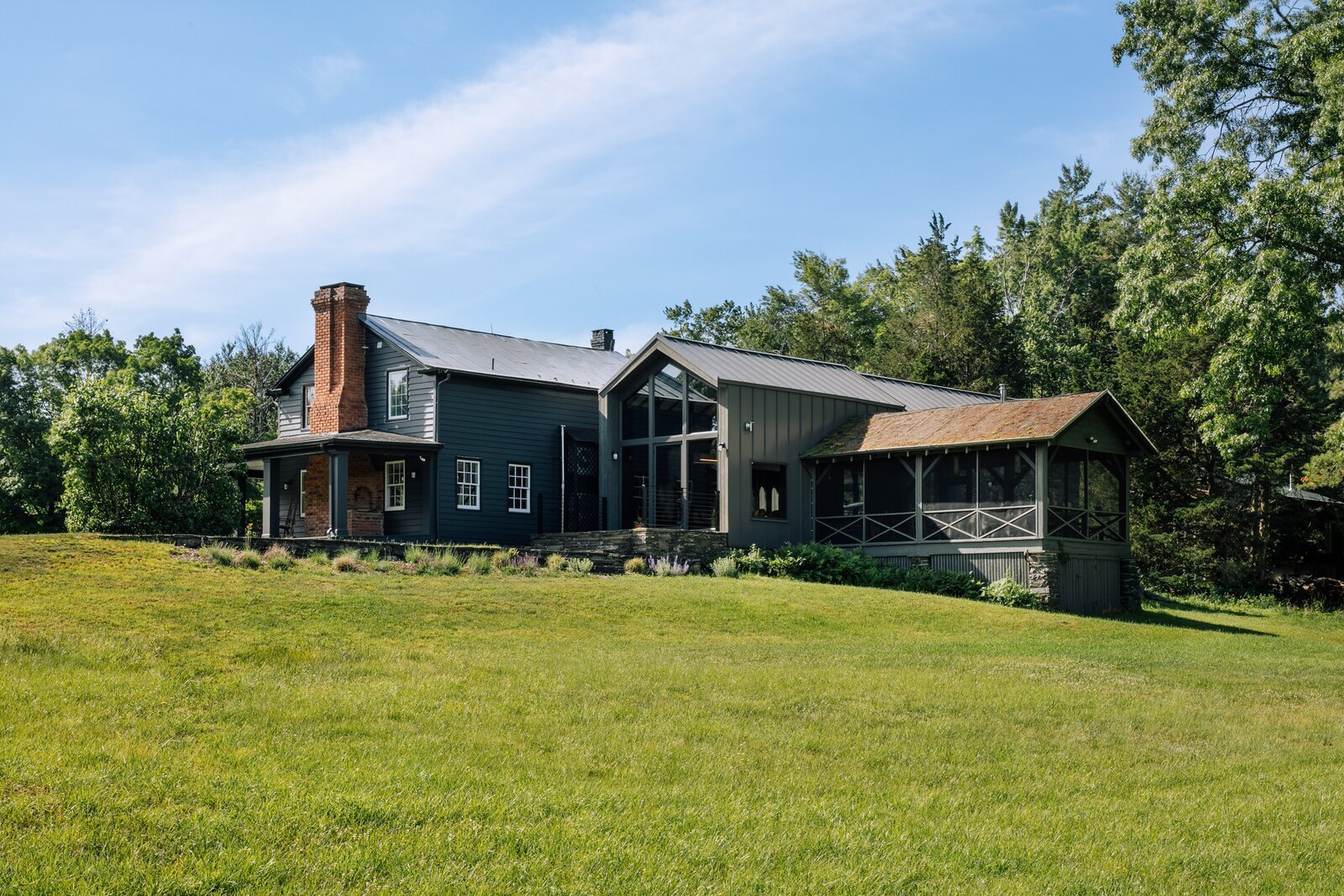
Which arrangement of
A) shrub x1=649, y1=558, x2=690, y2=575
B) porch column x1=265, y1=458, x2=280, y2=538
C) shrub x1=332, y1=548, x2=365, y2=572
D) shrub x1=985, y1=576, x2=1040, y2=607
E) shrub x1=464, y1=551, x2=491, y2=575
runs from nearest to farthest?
shrub x1=332, y1=548, x2=365, y2=572, shrub x1=464, y1=551, x2=491, y2=575, shrub x1=649, y1=558, x2=690, y2=575, shrub x1=985, y1=576, x2=1040, y2=607, porch column x1=265, y1=458, x2=280, y2=538

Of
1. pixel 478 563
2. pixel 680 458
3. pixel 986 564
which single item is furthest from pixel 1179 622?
pixel 478 563

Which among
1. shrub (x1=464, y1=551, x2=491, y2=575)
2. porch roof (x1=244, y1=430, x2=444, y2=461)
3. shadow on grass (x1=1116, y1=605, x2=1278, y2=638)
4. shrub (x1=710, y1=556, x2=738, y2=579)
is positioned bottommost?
shadow on grass (x1=1116, y1=605, x2=1278, y2=638)

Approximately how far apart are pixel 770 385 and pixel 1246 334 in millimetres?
10551

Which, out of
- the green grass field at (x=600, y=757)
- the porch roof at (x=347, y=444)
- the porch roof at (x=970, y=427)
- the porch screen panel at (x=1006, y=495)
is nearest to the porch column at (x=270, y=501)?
the porch roof at (x=347, y=444)

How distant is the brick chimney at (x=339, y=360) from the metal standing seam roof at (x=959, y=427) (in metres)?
11.4

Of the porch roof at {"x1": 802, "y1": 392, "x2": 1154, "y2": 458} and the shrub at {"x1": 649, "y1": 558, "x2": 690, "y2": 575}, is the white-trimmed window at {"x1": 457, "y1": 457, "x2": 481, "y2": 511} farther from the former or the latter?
the porch roof at {"x1": 802, "y1": 392, "x2": 1154, "y2": 458}

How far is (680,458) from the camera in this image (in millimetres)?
31234

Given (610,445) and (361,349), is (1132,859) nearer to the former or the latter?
(610,445)

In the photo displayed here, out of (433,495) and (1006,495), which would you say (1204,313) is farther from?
(433,495)

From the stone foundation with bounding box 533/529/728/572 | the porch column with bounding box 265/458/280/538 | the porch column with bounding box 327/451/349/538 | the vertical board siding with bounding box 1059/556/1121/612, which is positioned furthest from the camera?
the porch column with bounding box 265/458/280/538

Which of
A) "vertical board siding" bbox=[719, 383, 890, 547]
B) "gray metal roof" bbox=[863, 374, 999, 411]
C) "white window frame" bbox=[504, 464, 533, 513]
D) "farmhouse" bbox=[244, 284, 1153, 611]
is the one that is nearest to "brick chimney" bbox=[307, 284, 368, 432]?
"farmhouse" bbox=[244, 284, 1153, 611]

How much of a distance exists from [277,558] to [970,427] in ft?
50.0

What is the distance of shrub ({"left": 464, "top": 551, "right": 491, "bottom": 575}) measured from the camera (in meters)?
23.1

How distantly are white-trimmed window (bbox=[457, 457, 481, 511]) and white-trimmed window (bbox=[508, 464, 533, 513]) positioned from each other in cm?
100
